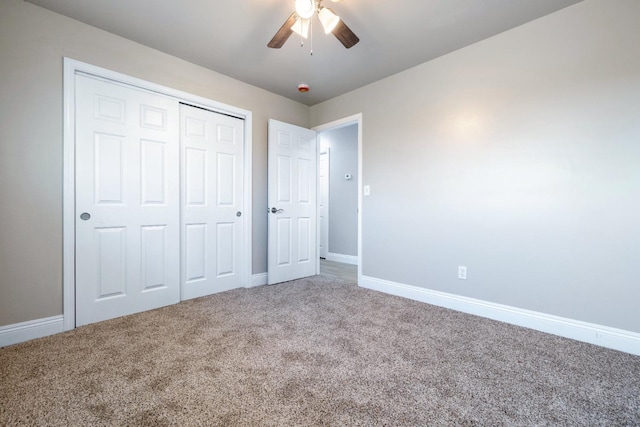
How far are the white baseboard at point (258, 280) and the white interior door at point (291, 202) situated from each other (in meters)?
0.10

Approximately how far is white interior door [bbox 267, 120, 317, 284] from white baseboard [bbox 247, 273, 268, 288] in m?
0.10

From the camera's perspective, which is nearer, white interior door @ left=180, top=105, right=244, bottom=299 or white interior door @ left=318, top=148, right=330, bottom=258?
white interior door @ left=180, top=105, right=244, bottom=299

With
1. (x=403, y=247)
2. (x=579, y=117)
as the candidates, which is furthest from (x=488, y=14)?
(x=403, y=247)

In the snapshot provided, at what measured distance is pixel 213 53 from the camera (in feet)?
8.96

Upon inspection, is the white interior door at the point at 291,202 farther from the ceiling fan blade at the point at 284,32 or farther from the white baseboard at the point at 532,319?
the ceiling fan blade at the point at 284,32

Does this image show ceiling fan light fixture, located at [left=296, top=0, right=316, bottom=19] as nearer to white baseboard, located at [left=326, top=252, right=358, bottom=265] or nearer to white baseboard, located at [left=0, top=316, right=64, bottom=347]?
white baseboard, located at [left=0, top=316, right=64, bottom=347]

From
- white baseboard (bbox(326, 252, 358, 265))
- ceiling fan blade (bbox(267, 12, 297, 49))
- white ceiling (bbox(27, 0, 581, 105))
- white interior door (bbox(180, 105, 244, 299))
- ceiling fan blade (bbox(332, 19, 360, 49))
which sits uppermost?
white ceiling (bbox(27, 0, 581, 105))

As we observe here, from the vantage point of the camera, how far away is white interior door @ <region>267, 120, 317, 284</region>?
3551mm

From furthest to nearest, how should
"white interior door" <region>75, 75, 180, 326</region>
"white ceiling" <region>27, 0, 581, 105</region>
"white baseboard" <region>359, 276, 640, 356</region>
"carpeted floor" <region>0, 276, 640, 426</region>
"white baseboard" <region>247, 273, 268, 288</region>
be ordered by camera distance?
"white baseboard" <region>247, 273, 268, 288</region> → "white interior door" <region>75, 75, 180, 326</region> → "white ceiling" <region>27, 0, 581, 105</region> → "white baseboard" <region>359, 276, 640, 356</region> → "carpeted floor" <region>0, 276, 640, 426</region>

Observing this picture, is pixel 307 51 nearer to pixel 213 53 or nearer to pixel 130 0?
pixel 213 53

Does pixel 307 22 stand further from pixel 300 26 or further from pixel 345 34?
pixel 345 34

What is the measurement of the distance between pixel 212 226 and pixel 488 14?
3225 mm

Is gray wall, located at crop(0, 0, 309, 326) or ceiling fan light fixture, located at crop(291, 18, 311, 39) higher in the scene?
ceiling fan light fixture, located at crop(291, 18, 311, 39)

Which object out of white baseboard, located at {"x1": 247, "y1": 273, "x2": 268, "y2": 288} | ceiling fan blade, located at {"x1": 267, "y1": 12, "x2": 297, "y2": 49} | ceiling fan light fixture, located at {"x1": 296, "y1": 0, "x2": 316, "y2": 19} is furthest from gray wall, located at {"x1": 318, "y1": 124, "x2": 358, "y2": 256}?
ceiling fan light fixture, located at {"x1": 296, "y1": 0, "x2": 316, "y2": 19}
